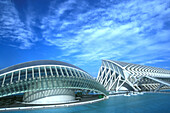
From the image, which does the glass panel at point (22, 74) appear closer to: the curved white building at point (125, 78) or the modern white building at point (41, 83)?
the modern white building at point (41, 83)

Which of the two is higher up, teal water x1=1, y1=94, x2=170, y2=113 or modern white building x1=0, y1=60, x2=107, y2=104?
modern white building x1=0, y1=60, x2=107, y2=104

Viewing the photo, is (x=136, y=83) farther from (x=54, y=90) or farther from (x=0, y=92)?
(x=0, y=92)

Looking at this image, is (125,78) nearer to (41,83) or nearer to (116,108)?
(116,108)

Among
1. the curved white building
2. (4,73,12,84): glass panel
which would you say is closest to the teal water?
(4,73,12,84): glass panel

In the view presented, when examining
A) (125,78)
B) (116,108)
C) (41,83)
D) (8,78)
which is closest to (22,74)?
(8,78)

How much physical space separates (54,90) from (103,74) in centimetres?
5496

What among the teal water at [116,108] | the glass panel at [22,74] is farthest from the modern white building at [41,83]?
the teal water at [116,108]

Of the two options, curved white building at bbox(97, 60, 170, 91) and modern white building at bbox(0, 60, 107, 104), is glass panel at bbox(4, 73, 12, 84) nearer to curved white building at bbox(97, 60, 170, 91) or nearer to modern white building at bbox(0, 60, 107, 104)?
modern white building at bbox(0, 60, 107, 104)

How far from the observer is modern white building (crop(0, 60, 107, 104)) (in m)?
25.5

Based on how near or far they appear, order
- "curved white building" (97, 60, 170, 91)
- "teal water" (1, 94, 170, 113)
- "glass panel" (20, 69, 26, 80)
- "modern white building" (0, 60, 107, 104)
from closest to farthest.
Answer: "teal water" (1, 94, 170, 113)
"modern white building" (0, 60, 107, 104)
"glass panel" (20, 69, 26, 80)
"curved white building" (97, 60, 170, 91)

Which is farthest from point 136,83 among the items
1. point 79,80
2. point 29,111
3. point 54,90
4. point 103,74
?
point 29,111

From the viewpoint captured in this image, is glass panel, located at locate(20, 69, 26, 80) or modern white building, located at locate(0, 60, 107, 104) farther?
glass panel, located at locate(20, 69, 26, 80)

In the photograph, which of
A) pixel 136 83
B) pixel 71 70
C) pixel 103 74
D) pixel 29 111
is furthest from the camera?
pixel 103 74

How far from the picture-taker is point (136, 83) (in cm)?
6400
